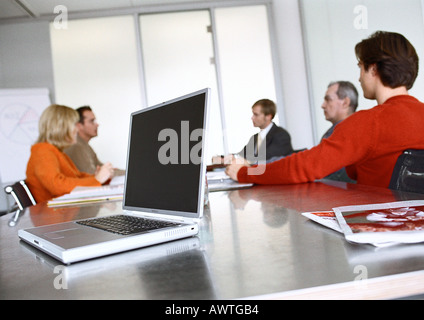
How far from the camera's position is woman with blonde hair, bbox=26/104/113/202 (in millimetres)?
2215

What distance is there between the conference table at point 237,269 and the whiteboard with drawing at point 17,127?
5050mm

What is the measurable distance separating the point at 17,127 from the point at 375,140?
17.0 feet

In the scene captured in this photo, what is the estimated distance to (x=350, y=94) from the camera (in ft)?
10.0

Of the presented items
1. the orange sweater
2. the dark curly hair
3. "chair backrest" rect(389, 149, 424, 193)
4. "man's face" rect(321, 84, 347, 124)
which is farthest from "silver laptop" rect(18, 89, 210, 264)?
"man's face" rect(321, 84, 347, 124)

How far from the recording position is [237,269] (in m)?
0.53

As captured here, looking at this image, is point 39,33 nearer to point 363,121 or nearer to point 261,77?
point 261,77

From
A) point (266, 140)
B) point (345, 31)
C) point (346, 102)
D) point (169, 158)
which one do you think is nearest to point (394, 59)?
point (169, 158)

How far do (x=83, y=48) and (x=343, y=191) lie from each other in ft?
16.7

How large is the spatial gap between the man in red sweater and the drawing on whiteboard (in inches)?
182

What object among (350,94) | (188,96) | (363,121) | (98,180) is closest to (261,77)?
(350,94)

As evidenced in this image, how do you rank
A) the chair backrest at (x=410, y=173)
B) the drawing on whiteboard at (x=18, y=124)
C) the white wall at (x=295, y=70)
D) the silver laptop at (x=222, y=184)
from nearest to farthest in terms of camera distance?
1. the chair backrest at (x=410, y=173)
2. the silver laptop at (x=222, y=184)
3. the white wall at (x=295, y=70)
4. the drawing on whiteboard at (x=18, y=124)

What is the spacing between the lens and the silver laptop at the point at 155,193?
68 cm

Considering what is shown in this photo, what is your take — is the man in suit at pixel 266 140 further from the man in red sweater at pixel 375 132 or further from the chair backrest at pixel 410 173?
the chair backrest at pixel 410 173

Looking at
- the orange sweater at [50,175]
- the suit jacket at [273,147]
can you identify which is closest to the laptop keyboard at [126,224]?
the orange sweater at [50,175]
